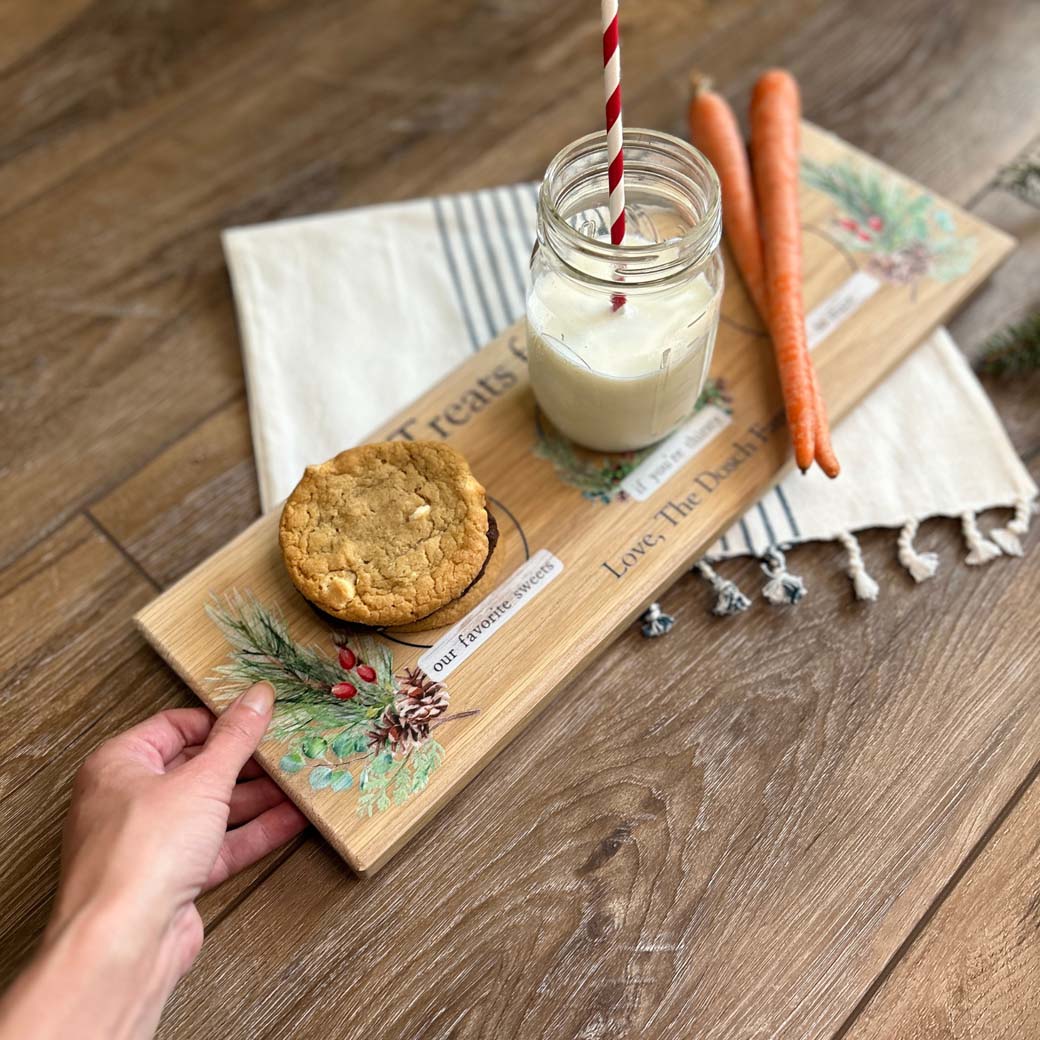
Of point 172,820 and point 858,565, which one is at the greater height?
point 172,820

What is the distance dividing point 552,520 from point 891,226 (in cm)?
56

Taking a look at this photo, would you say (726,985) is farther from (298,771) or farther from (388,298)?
(388,298)

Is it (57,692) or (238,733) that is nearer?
(238,733)

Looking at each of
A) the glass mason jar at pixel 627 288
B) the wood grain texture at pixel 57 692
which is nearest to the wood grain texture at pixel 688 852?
the wood grain texture at pixel 57 692

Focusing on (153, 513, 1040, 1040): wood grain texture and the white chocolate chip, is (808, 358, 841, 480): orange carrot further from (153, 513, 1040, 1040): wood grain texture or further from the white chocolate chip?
the white chocolate chip

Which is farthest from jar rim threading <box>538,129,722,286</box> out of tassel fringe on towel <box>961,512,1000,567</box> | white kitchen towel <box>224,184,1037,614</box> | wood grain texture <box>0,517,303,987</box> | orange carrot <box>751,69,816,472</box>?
wood grain texture <box>0,517,303,987</box>

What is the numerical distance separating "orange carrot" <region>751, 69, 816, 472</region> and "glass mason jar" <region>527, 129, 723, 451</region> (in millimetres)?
114

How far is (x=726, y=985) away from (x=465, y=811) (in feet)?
0.86

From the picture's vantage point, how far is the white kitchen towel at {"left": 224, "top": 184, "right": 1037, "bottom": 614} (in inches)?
42.4

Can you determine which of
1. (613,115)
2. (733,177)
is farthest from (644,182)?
(733,177)

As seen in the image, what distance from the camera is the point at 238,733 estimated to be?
2.77 ft

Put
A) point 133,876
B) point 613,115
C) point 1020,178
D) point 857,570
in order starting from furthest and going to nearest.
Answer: point 1020,178, point 857,570, point 613,115, point 133,876

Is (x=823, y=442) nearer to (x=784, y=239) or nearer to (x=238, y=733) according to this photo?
(x=784, y=239)

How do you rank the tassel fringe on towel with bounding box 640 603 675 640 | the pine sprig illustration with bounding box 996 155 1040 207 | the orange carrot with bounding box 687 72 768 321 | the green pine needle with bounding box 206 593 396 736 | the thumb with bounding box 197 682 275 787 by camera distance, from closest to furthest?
1. the thumb with bounding box 197 682 275 787
2. the green pine needle with bounding box 206 593 396 736
3. the tassel fringe on towel with bounding box 640 603 675 640
4. the orange carrot with bounding box 687 72 768 321
5. the pine sprig illustration with bounding box 996 155 1040 207
